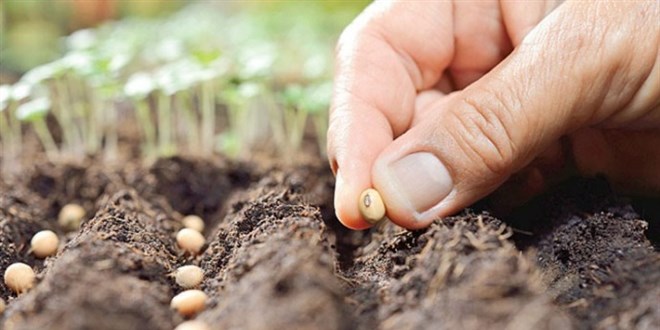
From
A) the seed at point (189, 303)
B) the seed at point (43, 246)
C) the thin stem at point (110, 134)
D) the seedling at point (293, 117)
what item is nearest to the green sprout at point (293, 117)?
the seedling at point (293, 117)

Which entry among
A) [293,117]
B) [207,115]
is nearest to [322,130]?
[293,117]

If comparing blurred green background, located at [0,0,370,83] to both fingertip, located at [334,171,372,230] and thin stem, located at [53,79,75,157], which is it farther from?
fingertip, located at [334,171,372,230]

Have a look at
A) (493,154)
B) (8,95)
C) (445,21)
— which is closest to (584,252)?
(493,154)

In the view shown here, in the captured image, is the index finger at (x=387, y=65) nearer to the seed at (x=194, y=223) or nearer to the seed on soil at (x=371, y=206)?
the seed on soil at (x=371, y=206)

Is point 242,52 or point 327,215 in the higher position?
point 242,52

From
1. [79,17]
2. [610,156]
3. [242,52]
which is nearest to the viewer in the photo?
[610,156]

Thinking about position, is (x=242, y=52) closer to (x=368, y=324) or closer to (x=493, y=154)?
(x=493, y=154)
